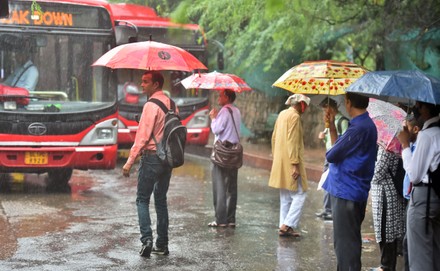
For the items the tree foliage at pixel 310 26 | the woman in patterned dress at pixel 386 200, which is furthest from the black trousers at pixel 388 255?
the tree foliage at pixel 310 26

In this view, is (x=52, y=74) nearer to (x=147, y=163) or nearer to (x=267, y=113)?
(x=147, y=163)

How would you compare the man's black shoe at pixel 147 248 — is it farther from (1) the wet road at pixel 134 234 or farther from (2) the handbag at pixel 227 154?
(2) the handbag at pixel 227 154

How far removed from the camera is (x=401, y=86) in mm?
6504

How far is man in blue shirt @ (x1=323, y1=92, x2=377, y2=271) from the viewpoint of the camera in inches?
272

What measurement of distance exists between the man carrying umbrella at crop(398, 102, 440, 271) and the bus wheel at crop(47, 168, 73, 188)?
820 centimetres

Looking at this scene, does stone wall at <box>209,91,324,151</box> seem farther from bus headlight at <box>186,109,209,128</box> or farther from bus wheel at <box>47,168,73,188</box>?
bus wheel at <box>47,168,73,188</box>

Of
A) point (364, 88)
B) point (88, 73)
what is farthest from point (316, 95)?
point (88, 73)

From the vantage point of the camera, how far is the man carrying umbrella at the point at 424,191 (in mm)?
6215

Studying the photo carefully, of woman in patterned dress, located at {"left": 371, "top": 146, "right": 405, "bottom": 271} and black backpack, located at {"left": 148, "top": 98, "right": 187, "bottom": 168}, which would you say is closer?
woman in patterned dress, located at {"left": 371, "top": 146, "right": 405, "bottom": 271}

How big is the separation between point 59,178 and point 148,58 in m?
5.65

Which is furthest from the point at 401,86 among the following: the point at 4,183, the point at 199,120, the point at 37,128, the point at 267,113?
the point at 267,113

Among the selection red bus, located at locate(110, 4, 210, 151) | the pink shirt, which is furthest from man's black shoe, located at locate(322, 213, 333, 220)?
red bus, located at locate(110, 4, 210, 151)

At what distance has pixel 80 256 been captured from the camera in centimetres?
862

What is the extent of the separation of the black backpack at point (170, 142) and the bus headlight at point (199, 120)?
981 cm
